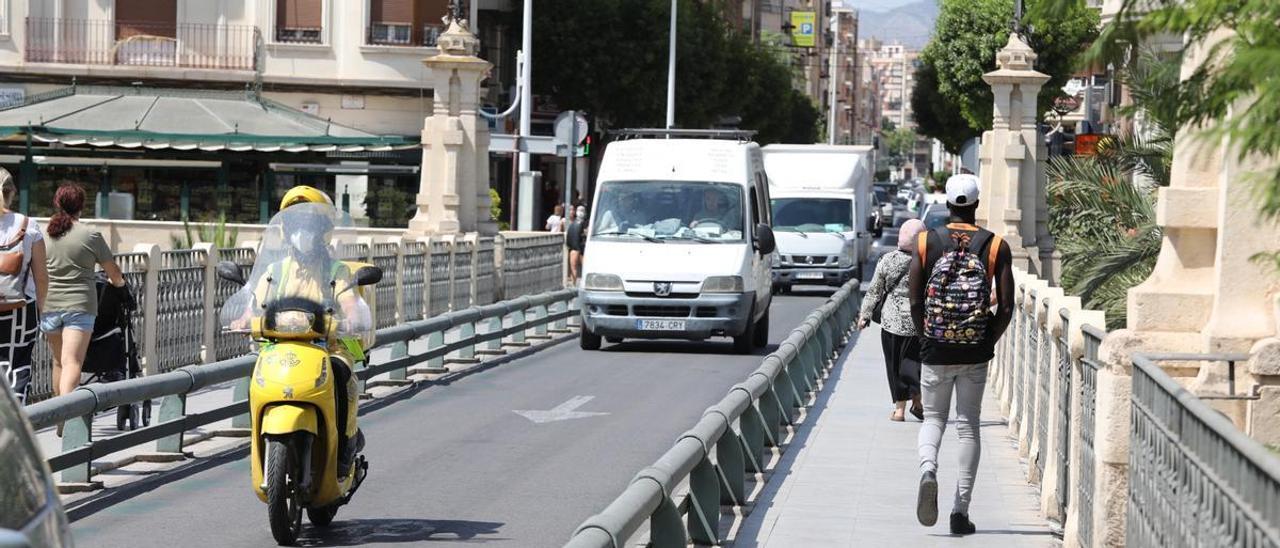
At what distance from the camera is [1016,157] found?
33.2 meters

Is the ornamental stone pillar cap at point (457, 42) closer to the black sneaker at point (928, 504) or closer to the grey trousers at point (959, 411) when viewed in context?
the grey trousers at point (959, 411)

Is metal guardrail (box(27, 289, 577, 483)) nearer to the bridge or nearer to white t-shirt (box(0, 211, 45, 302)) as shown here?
the bridge

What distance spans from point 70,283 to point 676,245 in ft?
35.6

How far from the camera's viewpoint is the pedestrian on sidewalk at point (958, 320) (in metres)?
9.61

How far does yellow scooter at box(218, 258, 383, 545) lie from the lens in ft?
30.0

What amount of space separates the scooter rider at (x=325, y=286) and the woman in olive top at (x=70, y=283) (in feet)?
10.9

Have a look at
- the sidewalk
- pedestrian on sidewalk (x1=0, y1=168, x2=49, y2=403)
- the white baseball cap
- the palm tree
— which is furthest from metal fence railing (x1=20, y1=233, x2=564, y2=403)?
the palm tree

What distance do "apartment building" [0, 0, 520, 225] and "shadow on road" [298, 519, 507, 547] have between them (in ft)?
114

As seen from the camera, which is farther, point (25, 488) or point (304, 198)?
point (304, 198)

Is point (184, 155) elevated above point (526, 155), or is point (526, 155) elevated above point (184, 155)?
point (526, 155)

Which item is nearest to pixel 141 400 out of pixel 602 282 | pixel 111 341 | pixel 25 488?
pixel 111 341

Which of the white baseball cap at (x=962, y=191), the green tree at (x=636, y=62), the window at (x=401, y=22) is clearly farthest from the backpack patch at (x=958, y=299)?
the green tree at (x=636, y=62)

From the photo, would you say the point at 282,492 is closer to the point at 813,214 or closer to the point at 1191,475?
the point at 1191,475

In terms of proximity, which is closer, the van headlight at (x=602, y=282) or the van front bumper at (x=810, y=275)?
the van headlight at (x=602, y=282)
